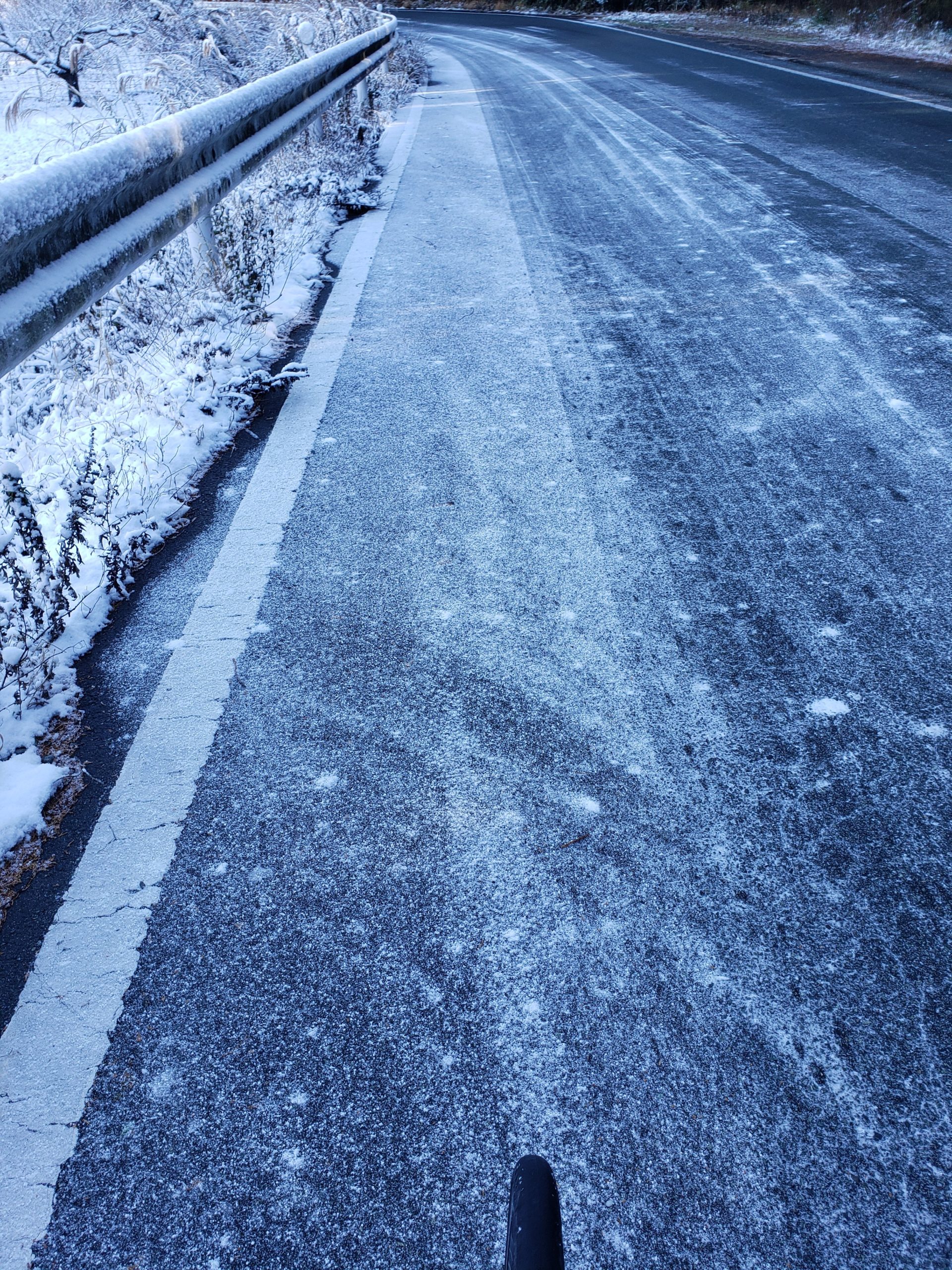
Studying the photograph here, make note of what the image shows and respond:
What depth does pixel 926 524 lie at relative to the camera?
2.57m

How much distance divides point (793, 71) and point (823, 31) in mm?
7202

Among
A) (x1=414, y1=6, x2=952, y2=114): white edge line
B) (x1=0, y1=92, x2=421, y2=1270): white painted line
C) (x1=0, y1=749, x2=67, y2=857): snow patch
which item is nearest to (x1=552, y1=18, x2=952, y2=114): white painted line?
(x1=414, y1=6, x2=952, y2=114): white edge line

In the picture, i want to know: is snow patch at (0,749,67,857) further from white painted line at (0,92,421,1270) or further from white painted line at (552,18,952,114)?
white painted line at (552,18,952,114)

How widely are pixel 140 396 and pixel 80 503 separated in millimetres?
1097

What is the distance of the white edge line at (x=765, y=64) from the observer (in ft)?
30.8

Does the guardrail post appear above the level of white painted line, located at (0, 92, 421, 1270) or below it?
above

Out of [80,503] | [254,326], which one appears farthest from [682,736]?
[254,326]

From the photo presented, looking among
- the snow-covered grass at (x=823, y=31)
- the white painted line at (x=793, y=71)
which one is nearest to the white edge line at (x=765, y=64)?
the white painted line at (x=793, y=71)

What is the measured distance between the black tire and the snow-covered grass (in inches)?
655

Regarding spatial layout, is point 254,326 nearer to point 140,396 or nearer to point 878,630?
point 140,396

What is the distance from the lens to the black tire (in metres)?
0.83

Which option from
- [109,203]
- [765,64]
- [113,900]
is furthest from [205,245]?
[765,64]

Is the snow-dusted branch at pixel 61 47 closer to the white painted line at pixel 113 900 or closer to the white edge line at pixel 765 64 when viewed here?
the white edge line at pixel 765 64

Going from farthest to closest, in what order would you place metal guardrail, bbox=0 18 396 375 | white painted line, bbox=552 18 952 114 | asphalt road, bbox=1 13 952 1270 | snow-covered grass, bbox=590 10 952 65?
snow-covered grass, bbox=590 10 952 65
white painted line, bbox=552 18 952 114
metal guardrail, bbox=0 18 396 375
asphalt road, bbox=1 13 952 1270
